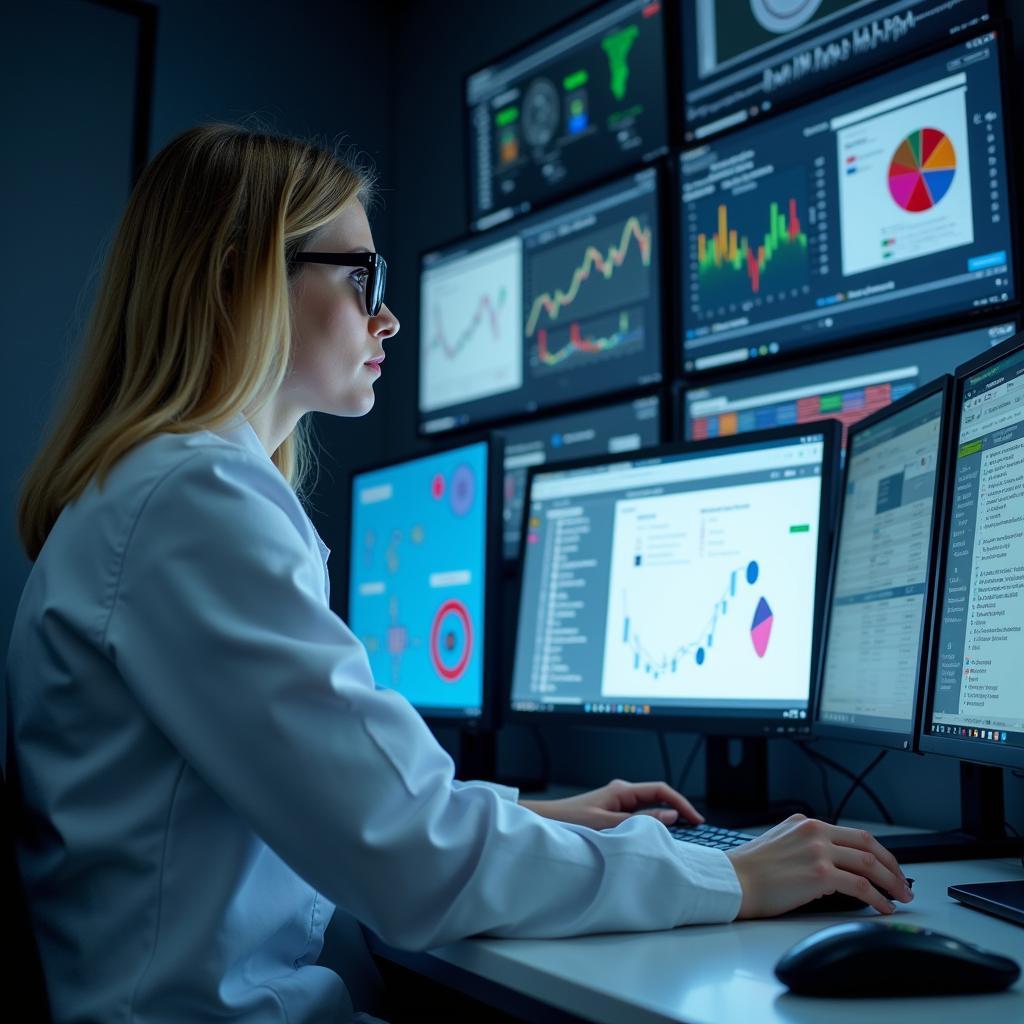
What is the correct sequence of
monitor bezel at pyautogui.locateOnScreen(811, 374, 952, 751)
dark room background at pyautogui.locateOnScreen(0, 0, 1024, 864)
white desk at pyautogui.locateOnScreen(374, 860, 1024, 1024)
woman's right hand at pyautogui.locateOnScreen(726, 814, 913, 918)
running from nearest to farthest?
white desk at pyautogui.locateOnScreen(374, 860, 1024, 1024) < woman's right hand at pyautogui.locateOnScreen(726, 814, 913, 918) < monitor bezel at pyautogui.locateOnScreen(811, 374, 952, 751) < dark room background at pyautogui.locateOnScreen(0, 0, 1024, 864)

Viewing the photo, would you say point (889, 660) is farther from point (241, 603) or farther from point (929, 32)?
point (929, 32)

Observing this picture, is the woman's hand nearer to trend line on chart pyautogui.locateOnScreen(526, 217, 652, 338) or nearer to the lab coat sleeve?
the lab coat sleeve

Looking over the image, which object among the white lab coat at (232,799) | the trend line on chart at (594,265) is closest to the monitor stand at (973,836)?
the white lab coat at (232,799)

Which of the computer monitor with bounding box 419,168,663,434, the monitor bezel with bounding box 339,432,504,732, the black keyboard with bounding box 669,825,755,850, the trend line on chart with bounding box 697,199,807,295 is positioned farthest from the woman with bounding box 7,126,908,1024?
the computer monitor with bounding box 419,168,663,434

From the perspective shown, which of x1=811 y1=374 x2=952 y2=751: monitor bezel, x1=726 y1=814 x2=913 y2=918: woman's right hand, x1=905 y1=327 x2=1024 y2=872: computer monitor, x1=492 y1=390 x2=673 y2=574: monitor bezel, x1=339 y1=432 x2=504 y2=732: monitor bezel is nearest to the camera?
x1=726 y1=814 x2=913 y2=918: woman's right hand

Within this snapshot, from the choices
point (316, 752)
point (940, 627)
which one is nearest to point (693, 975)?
point (316, 752)

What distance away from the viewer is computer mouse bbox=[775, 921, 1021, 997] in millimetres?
632

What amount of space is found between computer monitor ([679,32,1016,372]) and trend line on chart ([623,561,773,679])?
448mm

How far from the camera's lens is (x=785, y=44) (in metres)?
1.75

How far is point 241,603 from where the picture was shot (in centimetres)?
75

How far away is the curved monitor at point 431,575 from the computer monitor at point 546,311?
344mm

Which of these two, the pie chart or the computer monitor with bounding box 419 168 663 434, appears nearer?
the pie chart

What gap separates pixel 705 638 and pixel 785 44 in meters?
1.00

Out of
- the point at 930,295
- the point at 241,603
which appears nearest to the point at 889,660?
the point at 930,295
